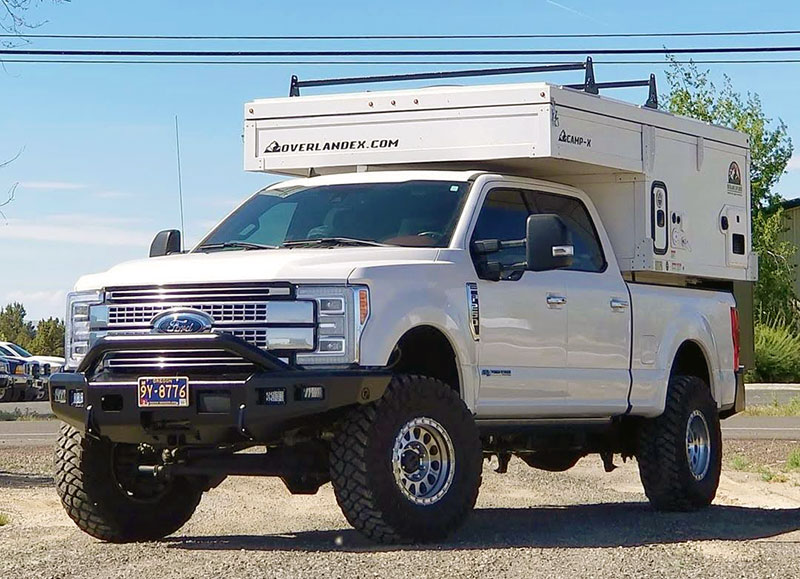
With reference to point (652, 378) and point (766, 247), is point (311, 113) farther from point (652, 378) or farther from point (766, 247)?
point (766, 247)

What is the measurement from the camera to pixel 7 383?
33969 mm

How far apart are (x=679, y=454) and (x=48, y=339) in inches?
2120

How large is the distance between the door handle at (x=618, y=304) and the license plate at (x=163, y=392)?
12.1ft

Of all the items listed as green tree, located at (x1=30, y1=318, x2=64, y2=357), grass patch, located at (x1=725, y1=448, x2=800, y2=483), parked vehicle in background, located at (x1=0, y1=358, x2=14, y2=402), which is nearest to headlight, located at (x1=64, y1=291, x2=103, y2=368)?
grass patch, located at (x1=725, y1=448, x2=800, y2=483)

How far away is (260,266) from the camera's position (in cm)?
878

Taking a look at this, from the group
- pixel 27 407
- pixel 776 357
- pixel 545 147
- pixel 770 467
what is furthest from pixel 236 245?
pixel 776 357

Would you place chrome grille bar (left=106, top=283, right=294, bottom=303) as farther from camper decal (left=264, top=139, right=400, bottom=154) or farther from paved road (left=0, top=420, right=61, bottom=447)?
paved road (left=0, top=420, right=61, bottom=447)

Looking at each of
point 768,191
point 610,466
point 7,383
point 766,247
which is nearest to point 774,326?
point 766,247

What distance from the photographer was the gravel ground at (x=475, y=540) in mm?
7836

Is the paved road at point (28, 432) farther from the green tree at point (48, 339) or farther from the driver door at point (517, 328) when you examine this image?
the green tree at point (48, 339)

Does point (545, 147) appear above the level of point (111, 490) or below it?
above

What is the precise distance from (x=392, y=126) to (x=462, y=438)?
281cm

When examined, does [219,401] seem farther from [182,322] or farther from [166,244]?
[166,244]

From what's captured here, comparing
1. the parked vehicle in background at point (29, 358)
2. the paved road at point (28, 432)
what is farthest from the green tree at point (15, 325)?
the paved road at point (28, 432)
